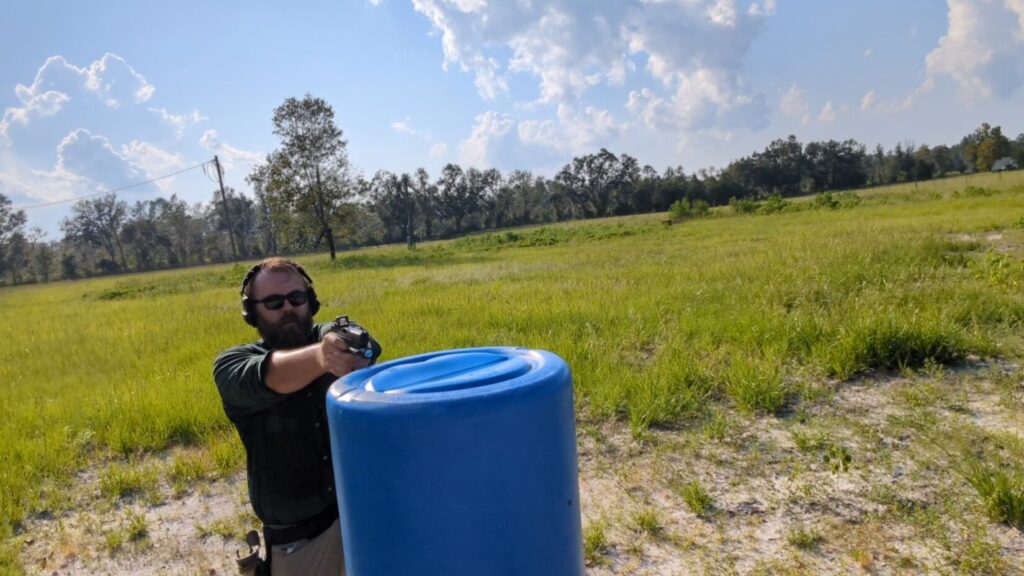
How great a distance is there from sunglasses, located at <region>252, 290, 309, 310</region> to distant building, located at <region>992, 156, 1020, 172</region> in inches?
3399

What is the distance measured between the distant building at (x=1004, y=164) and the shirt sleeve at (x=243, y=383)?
86.6 m

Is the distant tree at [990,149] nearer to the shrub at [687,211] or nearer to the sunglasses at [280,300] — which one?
the shrub at [687,211]

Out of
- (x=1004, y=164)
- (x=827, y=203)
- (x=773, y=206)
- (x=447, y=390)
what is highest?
(x=1004, y=164)

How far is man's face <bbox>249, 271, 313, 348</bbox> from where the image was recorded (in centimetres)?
222

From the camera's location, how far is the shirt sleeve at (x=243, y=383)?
1.83 m

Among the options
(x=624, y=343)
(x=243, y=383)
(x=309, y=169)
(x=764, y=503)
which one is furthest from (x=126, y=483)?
(x=309, y=169)

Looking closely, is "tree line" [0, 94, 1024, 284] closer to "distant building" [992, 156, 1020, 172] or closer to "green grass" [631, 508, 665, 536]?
"distant building" [992, 156, 1020, 172]

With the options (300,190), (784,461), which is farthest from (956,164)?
(784,461)

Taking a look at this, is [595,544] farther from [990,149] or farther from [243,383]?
[990,149]

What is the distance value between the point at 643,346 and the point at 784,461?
9.02 feet

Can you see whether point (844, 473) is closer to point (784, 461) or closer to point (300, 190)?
point (784, 461)

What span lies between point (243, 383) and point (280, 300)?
1.39 ft

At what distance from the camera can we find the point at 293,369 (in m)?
1.73

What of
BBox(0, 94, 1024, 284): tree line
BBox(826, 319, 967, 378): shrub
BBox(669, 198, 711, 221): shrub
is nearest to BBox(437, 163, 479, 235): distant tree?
BBox(0, 94, 1024, 284): tree line
